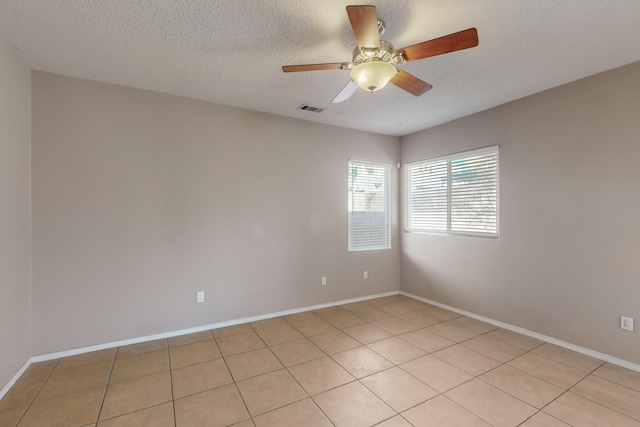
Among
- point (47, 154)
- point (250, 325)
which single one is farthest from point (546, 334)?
point (47, 154)

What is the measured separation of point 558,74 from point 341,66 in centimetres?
225

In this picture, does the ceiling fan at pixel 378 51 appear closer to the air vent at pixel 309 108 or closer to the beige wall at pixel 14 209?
the air vent at pixel 309 108

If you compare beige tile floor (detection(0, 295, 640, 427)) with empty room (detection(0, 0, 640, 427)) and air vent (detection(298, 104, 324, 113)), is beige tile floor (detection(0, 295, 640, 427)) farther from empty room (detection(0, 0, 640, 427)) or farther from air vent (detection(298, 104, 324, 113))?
air vent (detection(298, 104, 324, 113))

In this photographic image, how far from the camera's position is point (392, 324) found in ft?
11.4

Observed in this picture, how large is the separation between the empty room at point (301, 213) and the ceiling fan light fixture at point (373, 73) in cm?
2

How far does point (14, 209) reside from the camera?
89.4 inches

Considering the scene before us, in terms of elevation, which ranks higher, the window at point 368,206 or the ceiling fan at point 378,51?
the ceiling fan at point 378,51

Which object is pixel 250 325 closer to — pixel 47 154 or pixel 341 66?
pixel 47 154

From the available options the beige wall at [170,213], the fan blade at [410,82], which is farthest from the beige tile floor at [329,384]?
the fan blade at [410,82]

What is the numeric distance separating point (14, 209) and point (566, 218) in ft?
16.6

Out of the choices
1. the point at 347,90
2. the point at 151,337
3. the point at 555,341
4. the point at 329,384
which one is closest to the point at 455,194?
the point at 555,341

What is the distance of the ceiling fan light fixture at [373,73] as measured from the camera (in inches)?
70.3

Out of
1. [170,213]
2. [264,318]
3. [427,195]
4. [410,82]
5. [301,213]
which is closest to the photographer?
[410,82]

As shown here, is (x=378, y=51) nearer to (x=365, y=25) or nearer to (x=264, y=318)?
(x=365, y=25)
